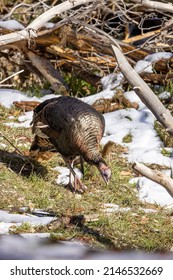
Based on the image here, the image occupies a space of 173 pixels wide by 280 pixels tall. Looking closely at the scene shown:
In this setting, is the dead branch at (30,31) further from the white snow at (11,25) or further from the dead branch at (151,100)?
the white snow at (11,25)

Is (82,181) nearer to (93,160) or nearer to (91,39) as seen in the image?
(93,160)

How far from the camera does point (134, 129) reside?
27.1ft

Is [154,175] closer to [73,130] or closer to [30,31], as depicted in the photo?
[73,130]

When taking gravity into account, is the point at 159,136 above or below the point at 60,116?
below

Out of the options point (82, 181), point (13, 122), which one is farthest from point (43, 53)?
point (82, 181)

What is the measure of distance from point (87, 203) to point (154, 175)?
1.61m

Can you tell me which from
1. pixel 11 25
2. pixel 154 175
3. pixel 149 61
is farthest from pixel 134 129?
pixel 154 175

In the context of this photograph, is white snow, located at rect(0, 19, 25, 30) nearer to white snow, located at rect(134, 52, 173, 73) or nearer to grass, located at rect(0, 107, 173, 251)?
white snow, located at rect(134, 52, 173, 73)

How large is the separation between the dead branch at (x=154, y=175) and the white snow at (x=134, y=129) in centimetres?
162

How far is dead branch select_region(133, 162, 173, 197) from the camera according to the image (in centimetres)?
474

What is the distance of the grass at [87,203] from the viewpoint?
5450 mm

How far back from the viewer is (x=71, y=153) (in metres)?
6.65

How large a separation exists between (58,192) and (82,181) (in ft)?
1.66

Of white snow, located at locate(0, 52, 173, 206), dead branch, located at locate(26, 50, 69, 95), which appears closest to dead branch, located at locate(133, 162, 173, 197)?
white snow, located at locate(0, 52, 173, 206)
